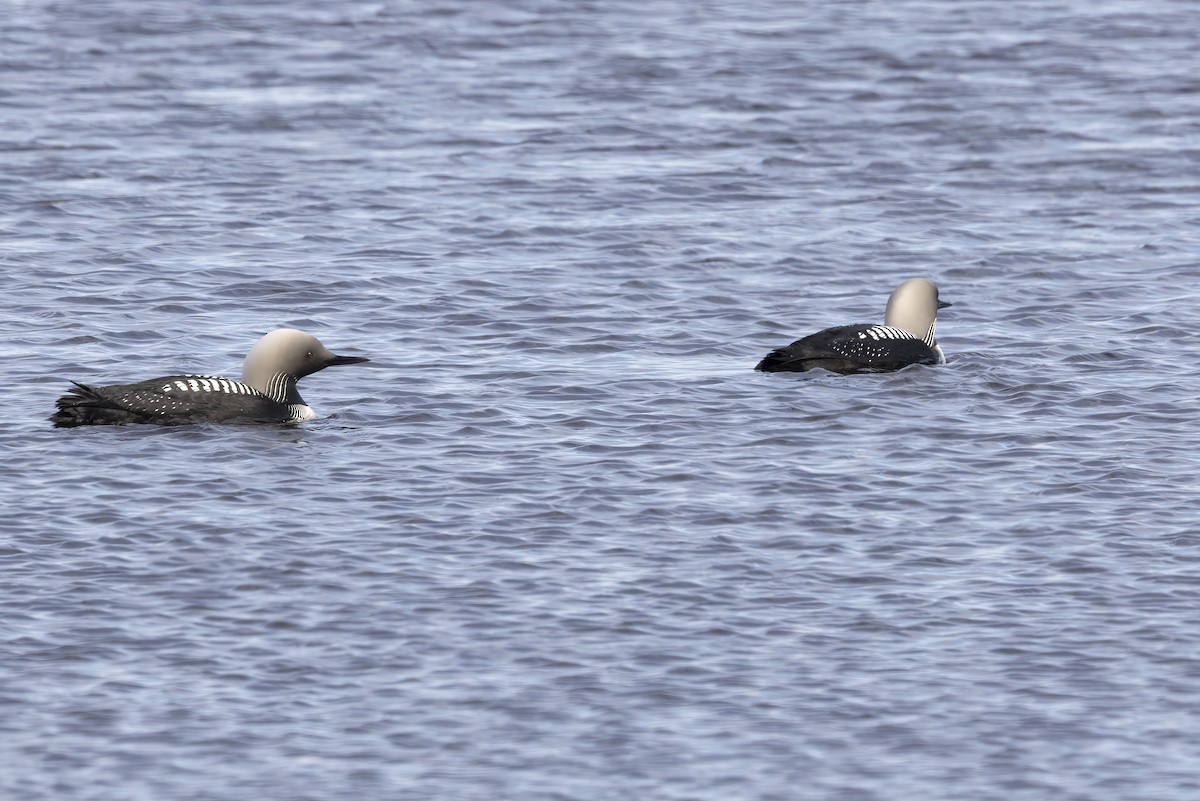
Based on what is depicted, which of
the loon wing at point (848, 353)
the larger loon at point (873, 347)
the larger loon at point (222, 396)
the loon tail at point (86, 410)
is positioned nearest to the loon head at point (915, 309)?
the larger loon at point (873, 347)

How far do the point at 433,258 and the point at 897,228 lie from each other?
18.1ft

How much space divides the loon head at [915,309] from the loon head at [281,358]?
5424 mm

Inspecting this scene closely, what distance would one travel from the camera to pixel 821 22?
38.1 m

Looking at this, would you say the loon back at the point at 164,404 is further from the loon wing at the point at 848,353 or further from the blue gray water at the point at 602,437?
the loon wing at the point at 848,353

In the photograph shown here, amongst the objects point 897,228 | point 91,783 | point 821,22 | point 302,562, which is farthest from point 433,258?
point 821,22

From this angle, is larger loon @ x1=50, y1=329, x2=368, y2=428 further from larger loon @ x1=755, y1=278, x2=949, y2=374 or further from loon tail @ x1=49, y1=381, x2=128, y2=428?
larger loon @ x1=755, y1=278, x2=949, y2=374

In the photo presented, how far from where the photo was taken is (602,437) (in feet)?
59.5

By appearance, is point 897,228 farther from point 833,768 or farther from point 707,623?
point 833,768

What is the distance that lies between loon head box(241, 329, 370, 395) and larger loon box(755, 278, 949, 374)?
4.08 meters

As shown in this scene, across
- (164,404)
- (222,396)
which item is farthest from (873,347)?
(164,404)

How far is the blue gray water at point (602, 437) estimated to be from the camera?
41.2 feet

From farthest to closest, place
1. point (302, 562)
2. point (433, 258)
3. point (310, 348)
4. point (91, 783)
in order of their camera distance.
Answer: point (433, 258) < point (310, 348) < point (302, 562) < point (91, 783)

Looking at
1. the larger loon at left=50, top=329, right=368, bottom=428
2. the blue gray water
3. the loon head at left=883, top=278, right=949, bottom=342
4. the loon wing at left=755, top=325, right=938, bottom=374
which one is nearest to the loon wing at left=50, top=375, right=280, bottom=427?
the larger loon at left=50, top=329, right=368, bottom=428

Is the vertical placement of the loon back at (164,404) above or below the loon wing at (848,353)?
above
